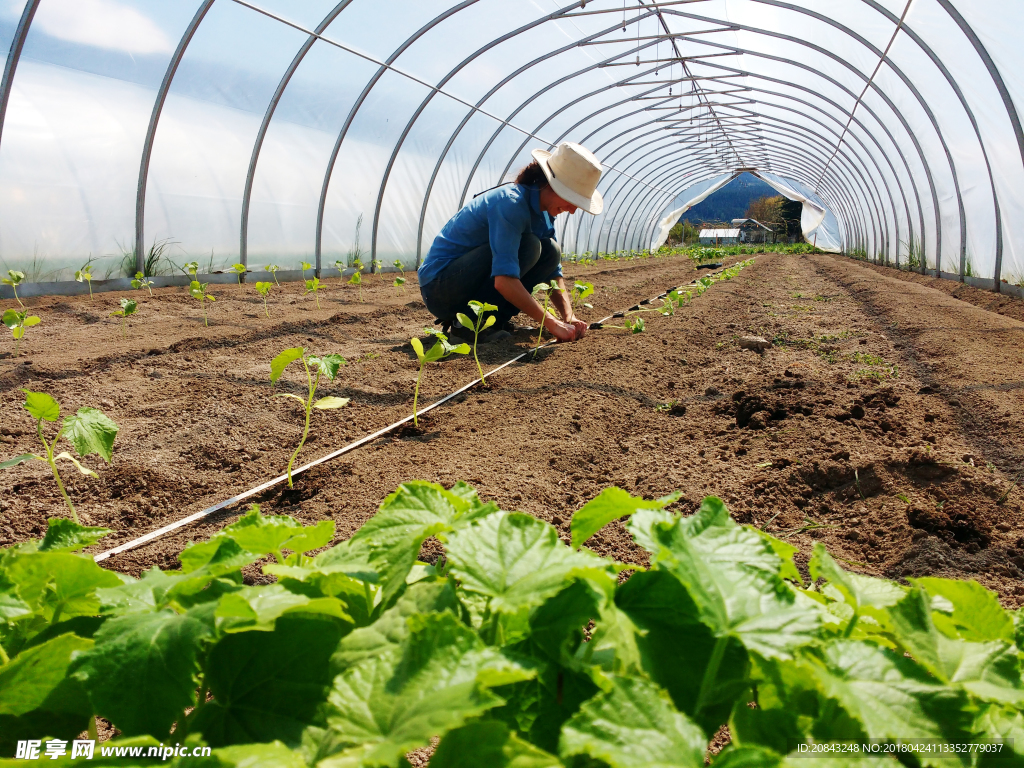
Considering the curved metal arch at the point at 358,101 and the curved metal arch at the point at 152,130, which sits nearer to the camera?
the curved metal arch at the point at 152,130

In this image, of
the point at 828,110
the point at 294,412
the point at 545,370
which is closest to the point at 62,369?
the point at 294,412

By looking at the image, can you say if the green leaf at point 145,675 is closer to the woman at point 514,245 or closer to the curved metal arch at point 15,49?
the woman at point 514,245

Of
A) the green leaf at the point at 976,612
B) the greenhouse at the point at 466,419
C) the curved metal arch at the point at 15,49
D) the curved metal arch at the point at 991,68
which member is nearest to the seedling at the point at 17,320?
the greenhouse at the point at 466,419

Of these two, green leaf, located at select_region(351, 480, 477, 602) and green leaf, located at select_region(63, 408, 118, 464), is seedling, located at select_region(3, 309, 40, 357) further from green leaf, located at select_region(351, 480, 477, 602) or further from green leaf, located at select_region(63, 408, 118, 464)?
green leaf, located at select_region(351, 480, 477, 602)

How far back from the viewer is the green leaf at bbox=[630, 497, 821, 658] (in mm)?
584

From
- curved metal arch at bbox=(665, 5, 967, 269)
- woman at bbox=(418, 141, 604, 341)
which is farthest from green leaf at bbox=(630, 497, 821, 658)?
curved metal arch at bbox=(665, 5, 967, 269)

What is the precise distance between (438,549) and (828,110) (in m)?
15.9

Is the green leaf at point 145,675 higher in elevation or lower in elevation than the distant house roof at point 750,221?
lower

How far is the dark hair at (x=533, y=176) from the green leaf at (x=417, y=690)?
4.23 meters

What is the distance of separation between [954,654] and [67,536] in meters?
1.14

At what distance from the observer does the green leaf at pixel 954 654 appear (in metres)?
0.61

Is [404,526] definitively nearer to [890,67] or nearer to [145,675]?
[145,675]

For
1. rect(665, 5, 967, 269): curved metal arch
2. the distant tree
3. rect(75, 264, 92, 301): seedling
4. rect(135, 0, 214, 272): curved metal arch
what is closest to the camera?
rect(75, 264, 92, 301): seedling

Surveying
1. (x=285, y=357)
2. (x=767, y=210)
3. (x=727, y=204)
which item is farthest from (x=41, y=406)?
(x=727, y=204)
